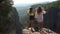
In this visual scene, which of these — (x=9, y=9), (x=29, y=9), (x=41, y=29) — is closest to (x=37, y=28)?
(x=41, y=29)

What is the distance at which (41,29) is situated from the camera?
338 inches

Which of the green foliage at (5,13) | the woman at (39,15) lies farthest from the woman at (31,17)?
the green foliage at (5,13)

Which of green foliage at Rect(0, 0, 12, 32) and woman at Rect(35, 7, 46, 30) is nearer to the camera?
green foliage at Rect(0, 0, 12, 32)

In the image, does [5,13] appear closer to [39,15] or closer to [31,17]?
[31,17]

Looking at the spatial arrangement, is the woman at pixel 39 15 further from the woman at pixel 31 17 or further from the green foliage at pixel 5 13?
the green foliage at pixel 5 13

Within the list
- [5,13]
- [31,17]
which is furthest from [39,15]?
[5,13]

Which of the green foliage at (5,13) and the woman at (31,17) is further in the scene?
the woman at (31,17)

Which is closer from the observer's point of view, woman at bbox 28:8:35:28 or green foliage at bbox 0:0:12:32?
green foliage at bbox 0:0:12:32

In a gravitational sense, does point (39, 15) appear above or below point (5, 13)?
below

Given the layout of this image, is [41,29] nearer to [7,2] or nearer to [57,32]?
[57,32]

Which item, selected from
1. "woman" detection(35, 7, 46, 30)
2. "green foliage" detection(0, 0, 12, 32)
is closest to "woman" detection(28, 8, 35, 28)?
"woman" detection(35, 7, 46, 30)

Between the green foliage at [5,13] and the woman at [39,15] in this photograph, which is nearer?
the green foliage at [5,13]

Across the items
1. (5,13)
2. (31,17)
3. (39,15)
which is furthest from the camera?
(39,15)

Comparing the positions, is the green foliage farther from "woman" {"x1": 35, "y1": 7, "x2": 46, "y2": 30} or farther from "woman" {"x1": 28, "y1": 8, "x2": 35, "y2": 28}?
"woman" {"x1": 35, "y1": 7, "x2": 46, "y2": 30}
